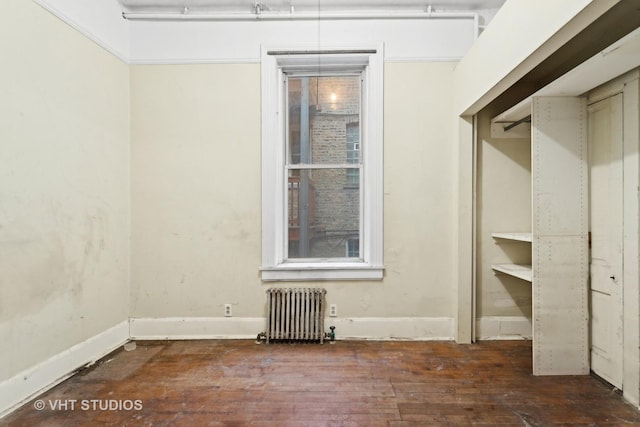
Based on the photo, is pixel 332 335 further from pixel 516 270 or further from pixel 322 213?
pixel 516 270

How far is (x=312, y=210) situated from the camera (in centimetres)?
314

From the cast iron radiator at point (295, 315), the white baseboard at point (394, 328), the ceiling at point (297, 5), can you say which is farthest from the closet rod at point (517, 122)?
the cast iron radiator at point (295, 315)

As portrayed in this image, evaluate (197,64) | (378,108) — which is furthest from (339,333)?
(197,64)

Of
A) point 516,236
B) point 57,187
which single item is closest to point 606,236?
point 516,236

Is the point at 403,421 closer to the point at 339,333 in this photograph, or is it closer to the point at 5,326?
the point at 339,333

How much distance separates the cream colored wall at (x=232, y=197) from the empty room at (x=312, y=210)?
0.02 meters

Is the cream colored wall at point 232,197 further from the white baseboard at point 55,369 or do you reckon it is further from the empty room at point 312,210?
the white baseboard at point 55,369

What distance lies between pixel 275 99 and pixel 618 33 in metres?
2.63

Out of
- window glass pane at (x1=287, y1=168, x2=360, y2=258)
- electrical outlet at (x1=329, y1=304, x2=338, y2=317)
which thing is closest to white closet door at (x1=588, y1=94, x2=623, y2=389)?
window glass pane at (x1=287, y1=168, x2=360, y2=258)

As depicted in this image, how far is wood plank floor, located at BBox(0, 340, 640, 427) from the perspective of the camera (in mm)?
1841

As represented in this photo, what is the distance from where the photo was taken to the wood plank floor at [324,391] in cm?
184

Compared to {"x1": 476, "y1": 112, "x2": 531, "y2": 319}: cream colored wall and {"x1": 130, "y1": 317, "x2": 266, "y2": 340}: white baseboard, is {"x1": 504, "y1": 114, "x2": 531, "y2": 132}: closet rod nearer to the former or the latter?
{"x1": 476, "y1": 112, "x2": 531, "y2": 319}: cream colored wall

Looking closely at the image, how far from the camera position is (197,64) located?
2961mm

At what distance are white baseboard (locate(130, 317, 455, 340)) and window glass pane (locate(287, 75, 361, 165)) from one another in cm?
166
